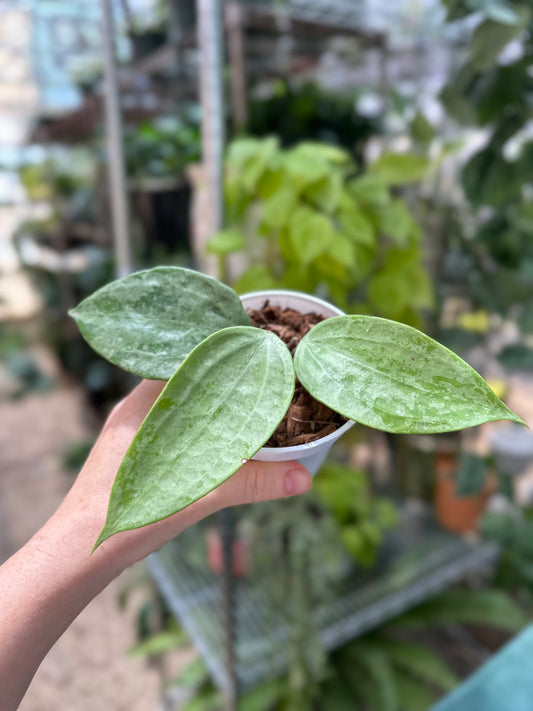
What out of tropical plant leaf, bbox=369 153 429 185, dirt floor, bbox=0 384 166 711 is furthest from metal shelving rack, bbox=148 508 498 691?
tropical plant leaf, bbox=369 153 429 185

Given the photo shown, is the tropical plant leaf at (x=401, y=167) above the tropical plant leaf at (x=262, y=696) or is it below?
above

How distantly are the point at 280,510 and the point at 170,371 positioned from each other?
700 millimetres

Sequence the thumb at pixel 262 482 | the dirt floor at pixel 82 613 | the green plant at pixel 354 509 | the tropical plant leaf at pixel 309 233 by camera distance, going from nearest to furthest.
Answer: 1. the thumb at pixel 262 482
2. the tropical plant leaf at pixel 309 233
3. the green plant at pixel 354 509
4. the dirt floor at pixel 82 613

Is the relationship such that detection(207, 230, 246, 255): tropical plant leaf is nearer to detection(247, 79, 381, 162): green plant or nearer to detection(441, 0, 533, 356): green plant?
detection(441, 0, 533, 356): green plant

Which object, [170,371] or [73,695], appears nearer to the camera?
[170,371]

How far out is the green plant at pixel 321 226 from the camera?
0.60 metres

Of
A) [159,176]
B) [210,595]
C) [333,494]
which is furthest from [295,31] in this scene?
[210,595]

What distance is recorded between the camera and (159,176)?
1.25 meters

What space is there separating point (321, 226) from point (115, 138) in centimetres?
36

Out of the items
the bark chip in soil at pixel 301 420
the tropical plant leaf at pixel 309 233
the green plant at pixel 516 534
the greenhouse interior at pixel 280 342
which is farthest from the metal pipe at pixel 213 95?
the green plant at pixel 516 534

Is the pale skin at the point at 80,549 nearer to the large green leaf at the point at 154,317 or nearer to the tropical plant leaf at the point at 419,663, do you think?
the large green leaf at the point at 154,317

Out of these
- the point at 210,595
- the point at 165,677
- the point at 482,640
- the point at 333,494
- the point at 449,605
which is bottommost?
the point at 482,640

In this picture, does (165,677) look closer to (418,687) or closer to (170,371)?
(418,687)

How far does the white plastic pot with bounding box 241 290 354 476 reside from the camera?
320 millimetres
